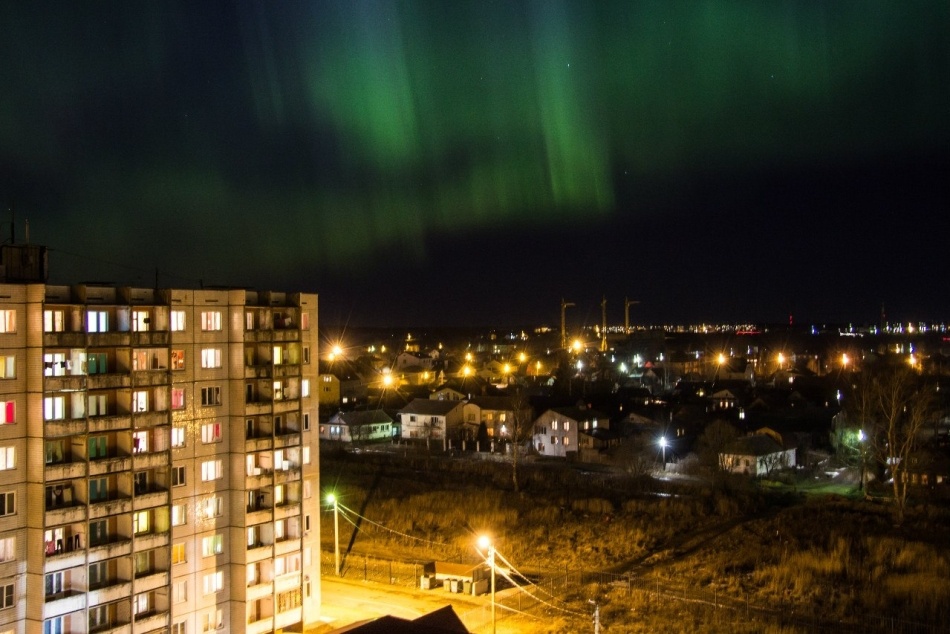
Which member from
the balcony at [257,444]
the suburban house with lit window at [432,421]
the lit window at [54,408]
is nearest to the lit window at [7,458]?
the lit window at [54,408]

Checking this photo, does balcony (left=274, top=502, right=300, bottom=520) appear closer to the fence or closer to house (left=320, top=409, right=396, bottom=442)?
the fence

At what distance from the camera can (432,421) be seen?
3681 cm

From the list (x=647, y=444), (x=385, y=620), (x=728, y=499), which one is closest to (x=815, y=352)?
(x=647, y=444)

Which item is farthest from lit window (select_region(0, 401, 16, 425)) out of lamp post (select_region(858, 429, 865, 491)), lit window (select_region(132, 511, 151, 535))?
lamp post (select_region(858, 429, 865, 491))

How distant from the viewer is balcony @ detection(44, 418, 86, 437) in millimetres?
12883

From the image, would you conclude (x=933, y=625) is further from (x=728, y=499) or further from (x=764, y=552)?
(x=728, y=499)

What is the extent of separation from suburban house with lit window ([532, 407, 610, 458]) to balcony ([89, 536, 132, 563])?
65.3 feet

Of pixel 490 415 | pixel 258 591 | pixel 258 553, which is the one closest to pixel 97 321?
pixel 258 553

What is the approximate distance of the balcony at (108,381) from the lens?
44.5 feet

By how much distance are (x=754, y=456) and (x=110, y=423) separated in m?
20.6

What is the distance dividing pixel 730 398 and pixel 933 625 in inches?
1098

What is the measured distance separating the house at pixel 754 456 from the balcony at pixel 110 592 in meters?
19.2

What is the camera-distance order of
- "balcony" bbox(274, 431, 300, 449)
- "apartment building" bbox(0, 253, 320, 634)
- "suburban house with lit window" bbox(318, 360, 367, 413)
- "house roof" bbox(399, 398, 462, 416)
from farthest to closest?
1. "suburban house with lit window" bbox(318, 360, 367, 413)
2. "house roof" bbox(399, 398, 462, 416)
3. "balcony" bbox(274, 431, 300, 449)
4. "apartment building" bbox(0, 253, 320, 634)

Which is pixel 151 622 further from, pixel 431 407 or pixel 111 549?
pixel 431 407
